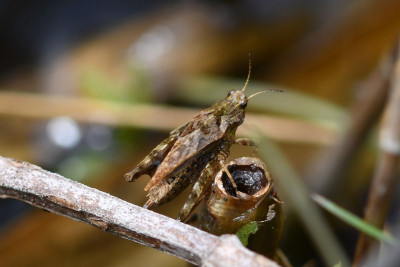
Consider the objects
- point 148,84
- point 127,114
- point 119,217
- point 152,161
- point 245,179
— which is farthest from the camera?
point 148,84

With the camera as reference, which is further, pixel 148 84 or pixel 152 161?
pixel 148 84

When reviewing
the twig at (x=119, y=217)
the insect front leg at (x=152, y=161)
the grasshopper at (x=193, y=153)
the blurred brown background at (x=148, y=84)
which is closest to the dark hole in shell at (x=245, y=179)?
the twig at (x=119, y=217)

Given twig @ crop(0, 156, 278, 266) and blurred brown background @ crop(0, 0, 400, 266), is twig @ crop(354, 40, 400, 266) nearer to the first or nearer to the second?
blurred brown background @ crop(0, 0, 400, 266)

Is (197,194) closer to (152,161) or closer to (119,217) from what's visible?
(152,161)

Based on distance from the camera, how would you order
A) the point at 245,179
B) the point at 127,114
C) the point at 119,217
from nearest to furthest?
the point at 119,217 → the point at 245,179 → the point at 127,114

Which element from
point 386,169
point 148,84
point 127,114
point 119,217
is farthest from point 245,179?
point 148,84

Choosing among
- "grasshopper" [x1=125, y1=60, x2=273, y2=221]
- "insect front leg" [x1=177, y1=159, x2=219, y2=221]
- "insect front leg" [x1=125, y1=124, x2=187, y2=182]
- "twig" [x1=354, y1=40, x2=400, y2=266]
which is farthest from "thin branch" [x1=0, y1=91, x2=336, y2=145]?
"insect front leg" [x1=177, y1=159, x2=219, y2=221]

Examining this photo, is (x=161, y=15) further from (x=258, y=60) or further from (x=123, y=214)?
(x=123, y=214)

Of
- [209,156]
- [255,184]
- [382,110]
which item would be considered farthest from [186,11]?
[255,184]
